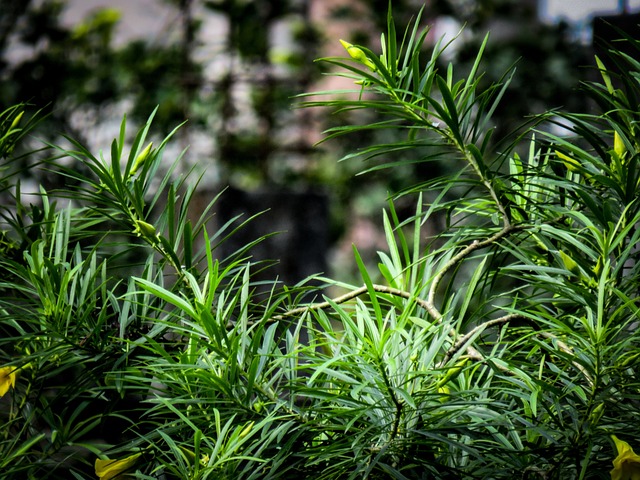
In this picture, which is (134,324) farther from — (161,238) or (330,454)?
(330,454)

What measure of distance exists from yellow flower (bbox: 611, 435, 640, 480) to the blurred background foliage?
2.49 meters

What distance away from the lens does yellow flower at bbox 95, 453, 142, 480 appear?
47 cm

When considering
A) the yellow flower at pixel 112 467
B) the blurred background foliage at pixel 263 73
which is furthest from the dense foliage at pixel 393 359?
the blurred background foliage at pixel 263 73

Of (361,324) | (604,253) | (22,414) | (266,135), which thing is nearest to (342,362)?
(361,324)

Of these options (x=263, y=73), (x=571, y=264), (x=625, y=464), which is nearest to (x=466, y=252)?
(x=571, y=264)

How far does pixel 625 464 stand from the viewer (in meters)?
0.39

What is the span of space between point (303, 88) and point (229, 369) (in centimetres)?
282

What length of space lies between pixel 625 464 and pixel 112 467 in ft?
0.95

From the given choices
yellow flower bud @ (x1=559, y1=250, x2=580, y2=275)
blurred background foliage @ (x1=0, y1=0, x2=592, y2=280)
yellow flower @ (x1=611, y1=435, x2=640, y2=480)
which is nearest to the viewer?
yellow flower @ (x1=611, y1=435, x2=640, y2=480)

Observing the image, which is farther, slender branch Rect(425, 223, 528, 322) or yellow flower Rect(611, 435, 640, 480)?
slender branch Rect(425, 223, 528, 322)

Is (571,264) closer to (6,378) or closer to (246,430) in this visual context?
(246,430)

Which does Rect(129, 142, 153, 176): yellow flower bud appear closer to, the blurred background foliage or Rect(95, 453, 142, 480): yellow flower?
Rect(95, 453, 142, 480): yellow flower

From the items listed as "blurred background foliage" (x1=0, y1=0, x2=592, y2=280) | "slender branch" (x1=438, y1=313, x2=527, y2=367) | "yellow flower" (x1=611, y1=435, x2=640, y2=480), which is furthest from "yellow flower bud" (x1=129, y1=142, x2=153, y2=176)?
"blurred background foliage" (x1=0, y1=0, x2=592, y2=280)

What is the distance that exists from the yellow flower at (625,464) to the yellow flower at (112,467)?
0.27 metres
